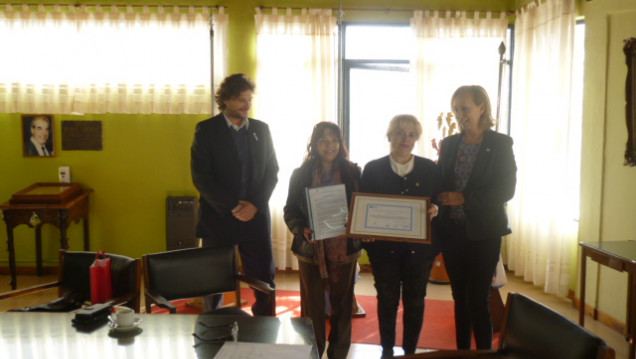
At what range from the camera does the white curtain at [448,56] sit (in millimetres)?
5074

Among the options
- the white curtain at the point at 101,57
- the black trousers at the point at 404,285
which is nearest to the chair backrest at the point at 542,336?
the black trousers at the point at 404,285

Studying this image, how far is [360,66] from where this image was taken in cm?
531

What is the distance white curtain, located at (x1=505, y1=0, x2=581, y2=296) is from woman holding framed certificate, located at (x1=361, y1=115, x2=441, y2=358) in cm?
223

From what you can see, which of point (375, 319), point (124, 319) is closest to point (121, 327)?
point (124, 319)

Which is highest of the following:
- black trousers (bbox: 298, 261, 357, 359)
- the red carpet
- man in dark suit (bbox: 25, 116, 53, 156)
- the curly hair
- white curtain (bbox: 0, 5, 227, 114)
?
white curtain (bbox: 0, 5, 227, 114)

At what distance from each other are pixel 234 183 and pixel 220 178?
89 mm

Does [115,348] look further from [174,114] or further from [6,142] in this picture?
[6,142]

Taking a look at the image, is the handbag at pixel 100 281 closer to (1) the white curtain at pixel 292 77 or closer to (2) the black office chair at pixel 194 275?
(2) the black office chair at pixel 194 275

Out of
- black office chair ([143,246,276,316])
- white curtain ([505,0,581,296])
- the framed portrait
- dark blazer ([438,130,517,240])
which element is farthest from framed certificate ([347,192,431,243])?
the framed portrait

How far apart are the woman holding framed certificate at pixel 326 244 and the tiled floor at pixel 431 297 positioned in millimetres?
600

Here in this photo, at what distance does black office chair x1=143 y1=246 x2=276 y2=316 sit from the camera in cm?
254

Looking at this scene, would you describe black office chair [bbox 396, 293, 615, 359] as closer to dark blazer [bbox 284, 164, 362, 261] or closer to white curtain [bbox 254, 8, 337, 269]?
dark blazer [bbox 284, 164, 362, 261]

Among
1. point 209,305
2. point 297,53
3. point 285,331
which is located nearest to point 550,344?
point 285,331

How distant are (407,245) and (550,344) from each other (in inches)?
42.8
